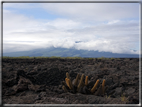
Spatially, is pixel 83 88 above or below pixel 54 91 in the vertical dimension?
above

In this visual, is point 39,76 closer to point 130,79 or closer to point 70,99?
point 70,99

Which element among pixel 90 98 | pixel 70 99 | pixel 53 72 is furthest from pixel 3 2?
pixel 53 72

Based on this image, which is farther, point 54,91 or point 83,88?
point 54,91

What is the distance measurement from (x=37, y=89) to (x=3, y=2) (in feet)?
8.17

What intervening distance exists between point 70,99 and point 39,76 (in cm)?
305

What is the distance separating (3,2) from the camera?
3752 mm

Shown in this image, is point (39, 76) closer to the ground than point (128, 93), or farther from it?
farther from it

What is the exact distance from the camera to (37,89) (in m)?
4.71

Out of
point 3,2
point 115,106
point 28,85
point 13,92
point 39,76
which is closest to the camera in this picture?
point 115,106

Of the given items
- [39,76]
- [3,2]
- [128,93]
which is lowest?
[128,93]

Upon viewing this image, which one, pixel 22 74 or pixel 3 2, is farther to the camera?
pixel 22 74

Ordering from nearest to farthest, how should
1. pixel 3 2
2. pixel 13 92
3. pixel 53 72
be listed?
1. pixel 3 2
2. pixel 13 92
3. pixel 53 72

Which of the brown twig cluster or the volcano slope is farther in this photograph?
the brown twig cluster

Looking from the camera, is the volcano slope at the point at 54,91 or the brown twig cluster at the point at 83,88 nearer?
the volcano slope at the point at 54,91
